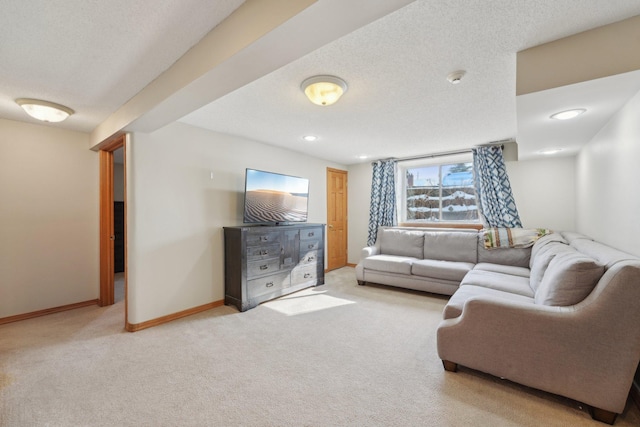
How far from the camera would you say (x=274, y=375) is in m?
1.94

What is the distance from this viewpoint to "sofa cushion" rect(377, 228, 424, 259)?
4391 mm

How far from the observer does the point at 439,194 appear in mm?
4941

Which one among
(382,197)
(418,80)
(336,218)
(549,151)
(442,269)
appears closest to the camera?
(418,80)

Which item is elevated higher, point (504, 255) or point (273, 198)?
point (273, 198)

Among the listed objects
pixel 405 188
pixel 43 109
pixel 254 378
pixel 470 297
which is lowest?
pixel 254 378

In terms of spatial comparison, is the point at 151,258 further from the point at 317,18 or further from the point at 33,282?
the point at 317,18

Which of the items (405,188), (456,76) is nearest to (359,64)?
(456,76)

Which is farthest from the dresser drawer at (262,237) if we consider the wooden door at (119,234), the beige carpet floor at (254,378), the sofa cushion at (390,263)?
the wooden door at (119,234)

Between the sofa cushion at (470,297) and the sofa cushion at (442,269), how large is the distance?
1023 mm

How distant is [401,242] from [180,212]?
3413mm

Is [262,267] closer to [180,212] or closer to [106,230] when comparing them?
[180,212]

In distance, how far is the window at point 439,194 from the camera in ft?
15.3

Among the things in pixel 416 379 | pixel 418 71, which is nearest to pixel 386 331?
pixel 416 379

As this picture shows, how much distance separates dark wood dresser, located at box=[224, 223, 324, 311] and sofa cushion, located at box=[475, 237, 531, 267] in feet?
8.14
